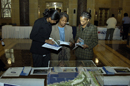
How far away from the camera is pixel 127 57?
6.38 m

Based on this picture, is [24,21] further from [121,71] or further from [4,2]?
[121,71]

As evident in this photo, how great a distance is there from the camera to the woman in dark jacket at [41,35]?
272cm

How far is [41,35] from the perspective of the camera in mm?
2867

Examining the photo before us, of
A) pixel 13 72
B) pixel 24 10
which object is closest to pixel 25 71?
pixel 13 72

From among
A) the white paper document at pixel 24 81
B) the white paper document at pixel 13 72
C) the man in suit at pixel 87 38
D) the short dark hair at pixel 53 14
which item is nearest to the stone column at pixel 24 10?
the man in suit at pixel 87 38

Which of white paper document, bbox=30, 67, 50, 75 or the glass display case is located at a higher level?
the glass display case

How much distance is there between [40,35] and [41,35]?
19 millimetres

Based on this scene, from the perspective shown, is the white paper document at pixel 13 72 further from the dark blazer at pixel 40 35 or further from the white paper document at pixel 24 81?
the dark blazer at pixel 40 35

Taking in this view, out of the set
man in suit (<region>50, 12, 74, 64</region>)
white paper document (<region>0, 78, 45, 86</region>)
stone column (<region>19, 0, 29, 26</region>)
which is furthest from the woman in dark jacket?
stone column (<region>19, 0, 29, 26</region>)

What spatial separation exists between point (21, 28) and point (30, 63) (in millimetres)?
5814

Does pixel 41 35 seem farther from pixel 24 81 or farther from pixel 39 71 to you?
pixel 24 81

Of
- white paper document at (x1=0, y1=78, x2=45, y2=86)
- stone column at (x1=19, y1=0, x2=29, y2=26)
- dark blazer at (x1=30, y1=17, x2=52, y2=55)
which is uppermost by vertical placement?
stone column at (x1=19, y1=0, x2=29, y2=26)

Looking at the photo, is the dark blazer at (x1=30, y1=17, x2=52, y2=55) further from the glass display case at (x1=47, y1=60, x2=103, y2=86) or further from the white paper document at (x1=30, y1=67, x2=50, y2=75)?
the glass display case at (x1=47, y1=60, x2=103, y2=86)

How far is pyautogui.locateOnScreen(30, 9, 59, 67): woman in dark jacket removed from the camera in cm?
272
